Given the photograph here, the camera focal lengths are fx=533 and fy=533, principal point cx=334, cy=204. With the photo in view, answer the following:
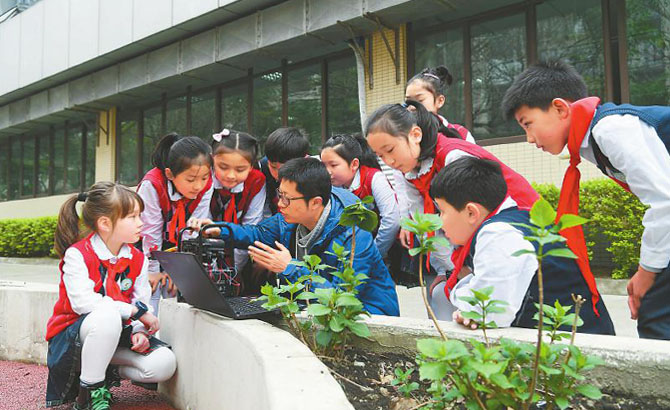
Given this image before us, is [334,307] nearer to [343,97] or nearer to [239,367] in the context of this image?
[239,367]

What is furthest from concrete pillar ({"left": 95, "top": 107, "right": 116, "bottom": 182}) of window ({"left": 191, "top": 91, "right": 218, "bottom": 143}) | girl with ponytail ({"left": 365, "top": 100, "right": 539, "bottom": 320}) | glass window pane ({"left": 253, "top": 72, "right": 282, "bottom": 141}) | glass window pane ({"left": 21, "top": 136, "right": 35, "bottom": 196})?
girl with ponytail ({"left": 365, "top": 100, "right": 539, "bottom": 320})

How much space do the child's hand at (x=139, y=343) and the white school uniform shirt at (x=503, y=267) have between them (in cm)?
144

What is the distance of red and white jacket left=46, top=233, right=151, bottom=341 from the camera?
237 centimetres

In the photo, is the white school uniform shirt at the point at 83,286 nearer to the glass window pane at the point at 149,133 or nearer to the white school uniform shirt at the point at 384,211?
the white school uniform shirt at the point at 384,211

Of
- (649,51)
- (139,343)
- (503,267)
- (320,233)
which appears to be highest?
(649,51)

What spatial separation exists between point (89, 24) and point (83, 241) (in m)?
10.00

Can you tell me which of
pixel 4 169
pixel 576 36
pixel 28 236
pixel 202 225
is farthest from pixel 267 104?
pixel 4 169

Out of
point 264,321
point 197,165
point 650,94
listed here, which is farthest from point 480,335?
point 650,94

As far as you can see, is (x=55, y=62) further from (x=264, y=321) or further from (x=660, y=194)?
(x=660, y=194)

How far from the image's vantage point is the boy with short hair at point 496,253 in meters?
1.69

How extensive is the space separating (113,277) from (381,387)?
1536 millimetres

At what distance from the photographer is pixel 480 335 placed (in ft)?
5.02

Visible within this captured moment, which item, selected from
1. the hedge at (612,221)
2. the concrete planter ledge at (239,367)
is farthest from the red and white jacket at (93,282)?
the hedge at (612,221)

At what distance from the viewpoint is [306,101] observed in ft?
31.4
